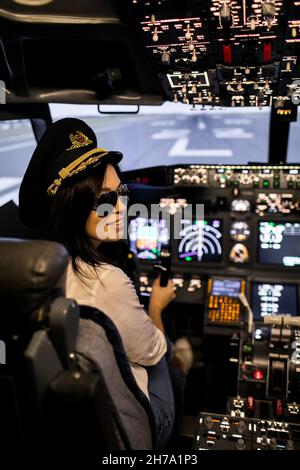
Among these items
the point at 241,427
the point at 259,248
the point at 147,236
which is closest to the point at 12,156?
the point at 147,236

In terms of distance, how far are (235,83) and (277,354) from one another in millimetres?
1401

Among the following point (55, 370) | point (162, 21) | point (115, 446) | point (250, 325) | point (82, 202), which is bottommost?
point (250, 325)

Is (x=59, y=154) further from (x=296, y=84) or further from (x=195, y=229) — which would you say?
(x=195, y=229)

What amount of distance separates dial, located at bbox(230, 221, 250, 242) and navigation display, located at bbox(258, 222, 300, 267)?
93 millimetres

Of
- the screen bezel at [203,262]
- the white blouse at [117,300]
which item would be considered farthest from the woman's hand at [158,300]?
the screen bezel at [203,262]

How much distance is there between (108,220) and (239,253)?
169 cm

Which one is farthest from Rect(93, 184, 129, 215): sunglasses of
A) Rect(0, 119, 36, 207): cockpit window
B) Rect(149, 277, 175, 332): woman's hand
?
Rect(0, 119, 36, 207): cockpit window

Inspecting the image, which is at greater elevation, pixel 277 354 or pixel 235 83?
pixel 235 83

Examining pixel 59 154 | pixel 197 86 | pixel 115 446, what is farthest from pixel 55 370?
pixel 197 86

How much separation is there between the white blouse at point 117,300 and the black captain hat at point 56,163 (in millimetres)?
248

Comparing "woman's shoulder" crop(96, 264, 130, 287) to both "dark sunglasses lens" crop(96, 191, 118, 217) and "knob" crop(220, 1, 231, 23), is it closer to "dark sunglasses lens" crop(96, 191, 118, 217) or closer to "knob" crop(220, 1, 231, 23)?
"dark sunglasses lens" crop(96, 191, 118, 217)

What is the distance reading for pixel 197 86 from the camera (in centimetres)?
221

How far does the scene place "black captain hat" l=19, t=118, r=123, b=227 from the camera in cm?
119

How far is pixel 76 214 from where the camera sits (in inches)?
47.9
